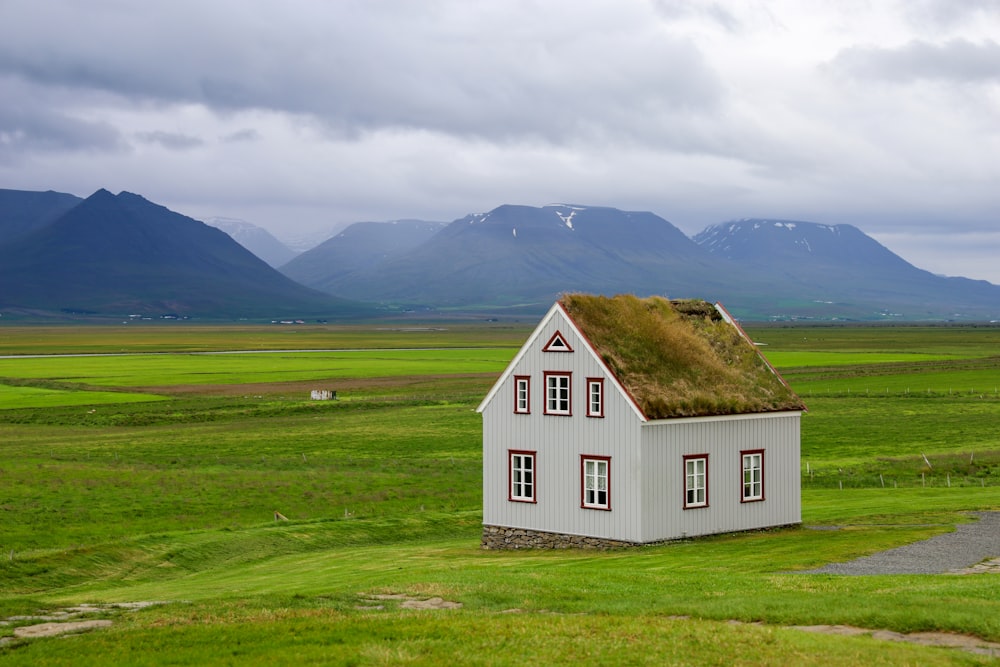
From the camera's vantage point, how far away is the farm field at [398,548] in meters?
22.2

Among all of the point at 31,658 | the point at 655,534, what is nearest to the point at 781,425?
the point at 655,534

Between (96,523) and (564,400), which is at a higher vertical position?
(564,400)

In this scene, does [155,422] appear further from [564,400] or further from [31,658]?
[31,658]

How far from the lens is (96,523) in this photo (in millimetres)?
52469

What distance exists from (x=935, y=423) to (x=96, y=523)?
199 ft

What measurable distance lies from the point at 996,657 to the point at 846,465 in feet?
164

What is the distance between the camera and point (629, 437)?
42625 mm

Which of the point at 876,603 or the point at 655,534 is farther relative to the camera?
the point at 655,534

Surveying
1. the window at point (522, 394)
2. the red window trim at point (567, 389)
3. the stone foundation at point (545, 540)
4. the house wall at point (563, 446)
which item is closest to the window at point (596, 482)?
the house wall at point (563, 446)

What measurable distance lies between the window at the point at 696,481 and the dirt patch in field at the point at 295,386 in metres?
79.4

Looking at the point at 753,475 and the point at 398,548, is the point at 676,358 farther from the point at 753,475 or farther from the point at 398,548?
the point at 398,548

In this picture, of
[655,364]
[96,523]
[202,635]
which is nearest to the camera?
[202,635]

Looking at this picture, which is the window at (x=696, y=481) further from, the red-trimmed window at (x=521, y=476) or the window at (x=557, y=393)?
the red-trimmed window at (x=521, y=476)

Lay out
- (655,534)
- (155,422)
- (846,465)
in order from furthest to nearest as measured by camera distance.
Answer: (155,422) → (846,465) → (655,534)
